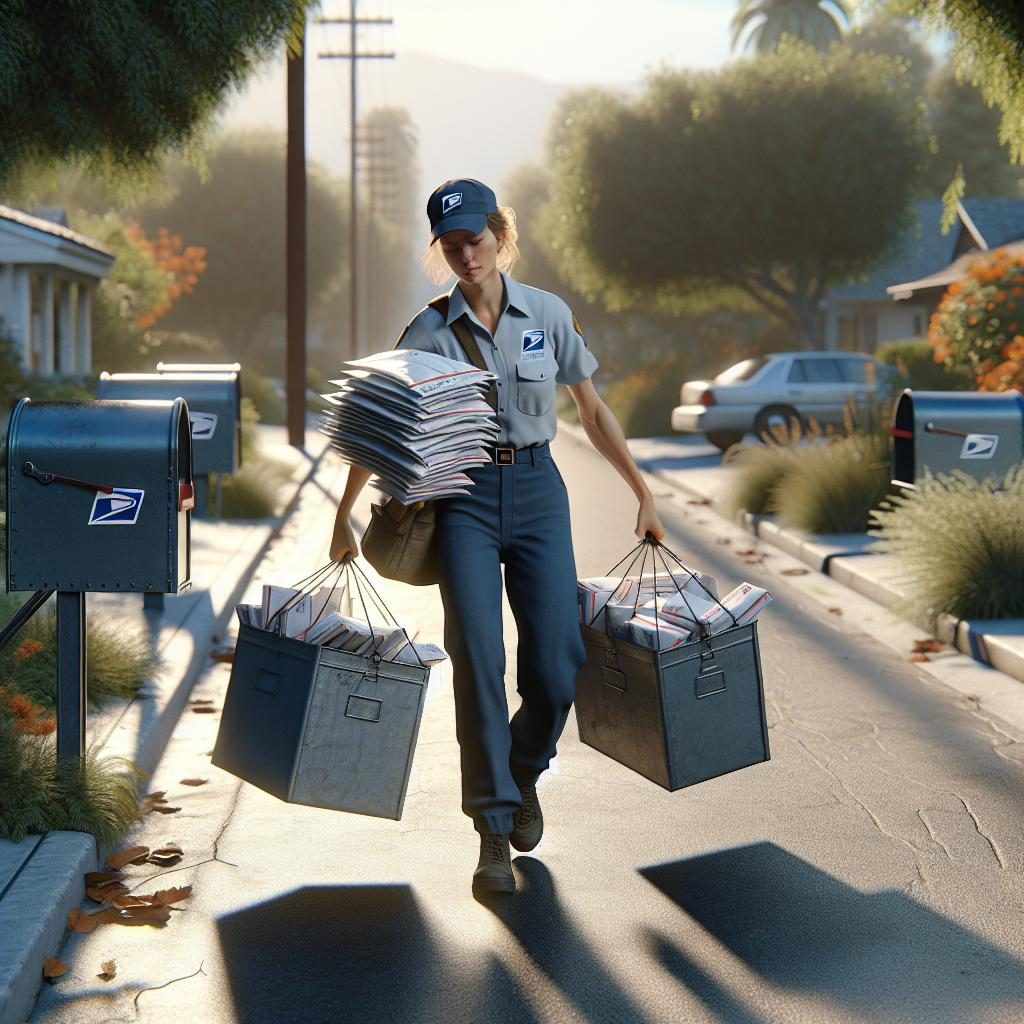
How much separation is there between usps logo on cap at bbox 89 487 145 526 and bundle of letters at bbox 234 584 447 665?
66 centimetres

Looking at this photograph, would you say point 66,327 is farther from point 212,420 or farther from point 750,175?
point 212,420

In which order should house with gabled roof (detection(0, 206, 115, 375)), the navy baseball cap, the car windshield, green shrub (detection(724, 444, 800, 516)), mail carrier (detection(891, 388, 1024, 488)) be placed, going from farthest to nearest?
house with gabled roof (detection(0, 206, 115, 375)), the car windshield, green shrub (detection(724, 444, 800, 516)), mail carrier (detection(891, 388, 1024, 488)), the navy baseball cap

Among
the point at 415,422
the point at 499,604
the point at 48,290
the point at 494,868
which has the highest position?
the point at 48,290

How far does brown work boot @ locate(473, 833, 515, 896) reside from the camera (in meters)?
4.88

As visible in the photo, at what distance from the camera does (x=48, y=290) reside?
29.0 m

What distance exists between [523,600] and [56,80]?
7105 mm

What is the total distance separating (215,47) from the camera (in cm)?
1077

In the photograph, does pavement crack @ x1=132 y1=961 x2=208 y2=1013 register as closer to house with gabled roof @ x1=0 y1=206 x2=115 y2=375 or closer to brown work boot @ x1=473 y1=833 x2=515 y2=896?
brown work boot @ x1=473 y1=833 x2=515 y2=896

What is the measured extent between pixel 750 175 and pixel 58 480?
3257 centimetres

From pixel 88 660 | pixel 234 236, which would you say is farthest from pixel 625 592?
pixel 234 236

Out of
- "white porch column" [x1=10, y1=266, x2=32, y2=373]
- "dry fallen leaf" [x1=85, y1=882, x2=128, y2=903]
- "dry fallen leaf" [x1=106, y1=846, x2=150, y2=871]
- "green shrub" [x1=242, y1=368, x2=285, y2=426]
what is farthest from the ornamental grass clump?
"green shrub" [x1=242, y1=368, x2=285, y2=426]

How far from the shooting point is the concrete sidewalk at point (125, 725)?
4.17 m

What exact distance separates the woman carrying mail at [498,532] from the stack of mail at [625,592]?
0.86 feet

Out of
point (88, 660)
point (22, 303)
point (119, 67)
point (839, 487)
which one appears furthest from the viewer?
point (22, 303)
